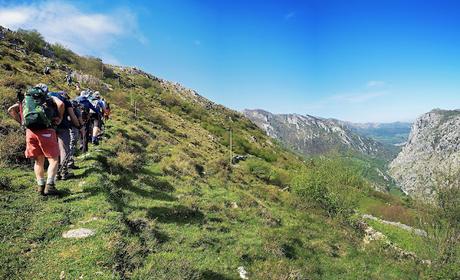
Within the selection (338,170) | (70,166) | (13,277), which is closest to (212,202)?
(70,166)

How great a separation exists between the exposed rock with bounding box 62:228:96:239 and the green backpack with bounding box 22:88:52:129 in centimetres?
304

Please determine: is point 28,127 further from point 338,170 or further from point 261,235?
point 338,170

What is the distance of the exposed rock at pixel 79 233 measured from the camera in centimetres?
898

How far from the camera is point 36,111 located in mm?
9852

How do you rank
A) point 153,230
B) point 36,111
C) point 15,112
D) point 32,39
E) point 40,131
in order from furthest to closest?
point 32,39 < point 15,112 < point 153,230 < point 40,131 < point 36,111

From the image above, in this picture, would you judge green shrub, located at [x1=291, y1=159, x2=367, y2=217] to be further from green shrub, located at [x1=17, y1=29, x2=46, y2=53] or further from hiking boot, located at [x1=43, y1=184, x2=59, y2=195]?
green shrub, located at [x1=17, y1=29, x2=46, y2=53]

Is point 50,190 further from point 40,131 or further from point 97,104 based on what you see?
point 97,104

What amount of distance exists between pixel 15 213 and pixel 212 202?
30.9 feet

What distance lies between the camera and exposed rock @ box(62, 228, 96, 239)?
8977 millimetres

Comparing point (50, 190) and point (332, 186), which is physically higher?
point (50, 190)

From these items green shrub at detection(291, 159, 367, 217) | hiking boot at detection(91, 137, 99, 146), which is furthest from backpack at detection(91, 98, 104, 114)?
green shrub at detection(291, 159, 367, 217)

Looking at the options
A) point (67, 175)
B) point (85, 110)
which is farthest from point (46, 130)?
point (85, 110)

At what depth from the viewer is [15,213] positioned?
9.48 metres

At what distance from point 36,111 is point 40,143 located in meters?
0.90
